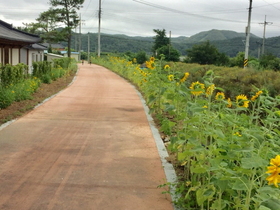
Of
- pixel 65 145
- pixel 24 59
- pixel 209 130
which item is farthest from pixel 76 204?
pixel 24 59

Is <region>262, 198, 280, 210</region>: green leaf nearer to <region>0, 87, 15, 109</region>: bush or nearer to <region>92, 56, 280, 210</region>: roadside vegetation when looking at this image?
<region>92, 56, 280, 210</region>: roadside vegetation

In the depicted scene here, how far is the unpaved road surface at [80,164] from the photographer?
4.05 m

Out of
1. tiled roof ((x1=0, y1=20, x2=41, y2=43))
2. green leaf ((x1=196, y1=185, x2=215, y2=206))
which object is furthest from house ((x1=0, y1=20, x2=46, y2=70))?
green leaf ((x1=196, y1=185, x2=215, y2=206))

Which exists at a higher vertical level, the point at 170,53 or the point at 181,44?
the point at 181,44

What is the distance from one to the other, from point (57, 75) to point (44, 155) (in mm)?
13623

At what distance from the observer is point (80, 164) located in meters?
5.26

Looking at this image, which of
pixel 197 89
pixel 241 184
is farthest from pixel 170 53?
pixel 241 184

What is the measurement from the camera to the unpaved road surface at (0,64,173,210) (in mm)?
4047

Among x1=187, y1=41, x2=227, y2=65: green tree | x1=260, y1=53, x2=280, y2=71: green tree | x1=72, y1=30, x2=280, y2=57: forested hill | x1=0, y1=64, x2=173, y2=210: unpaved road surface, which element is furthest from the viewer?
x1=72, y1=30, x2=280, y2=57: forested hill

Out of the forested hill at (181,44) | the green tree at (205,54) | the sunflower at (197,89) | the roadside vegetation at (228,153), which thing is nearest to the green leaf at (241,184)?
the roadside vegetation at (228,153)

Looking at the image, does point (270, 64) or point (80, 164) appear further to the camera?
point (270, 64)

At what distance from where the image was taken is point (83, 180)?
4.64 m

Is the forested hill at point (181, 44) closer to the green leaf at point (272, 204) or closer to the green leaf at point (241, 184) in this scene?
the green leaf at point (241, 184)

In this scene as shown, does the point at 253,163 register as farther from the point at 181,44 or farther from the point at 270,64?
the point at 181,44
